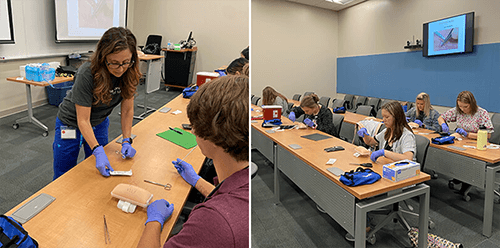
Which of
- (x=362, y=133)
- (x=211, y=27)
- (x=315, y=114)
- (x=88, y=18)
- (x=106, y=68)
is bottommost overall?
(x=362, y=133)

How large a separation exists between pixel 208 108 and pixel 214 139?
6cm

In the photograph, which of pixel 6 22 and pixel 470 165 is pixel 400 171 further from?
pixel 6 22

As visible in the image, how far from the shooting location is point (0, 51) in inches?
23.6

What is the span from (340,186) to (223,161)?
4.28 feet

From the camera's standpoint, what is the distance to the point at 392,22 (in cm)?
251

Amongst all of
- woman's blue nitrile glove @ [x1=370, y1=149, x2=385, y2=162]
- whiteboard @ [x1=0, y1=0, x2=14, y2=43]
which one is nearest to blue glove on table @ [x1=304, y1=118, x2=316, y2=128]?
woman's blue nitrile glove @ [x1=370, y1=149, x2=385, y2=162]

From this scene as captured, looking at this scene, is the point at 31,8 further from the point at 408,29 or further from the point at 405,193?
the point at 408,29

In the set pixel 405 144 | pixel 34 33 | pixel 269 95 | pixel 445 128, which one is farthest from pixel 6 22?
pixel 445 128

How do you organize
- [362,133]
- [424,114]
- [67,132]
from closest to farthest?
[67,132] < [362,133] < [424,114]

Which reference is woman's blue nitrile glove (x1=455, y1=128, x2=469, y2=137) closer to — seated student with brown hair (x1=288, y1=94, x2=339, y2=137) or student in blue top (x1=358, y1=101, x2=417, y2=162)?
student in blue top (x1=358, y1=101, x2=417, y2=162)

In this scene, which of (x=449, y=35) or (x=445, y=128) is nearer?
(x=449, y=35)

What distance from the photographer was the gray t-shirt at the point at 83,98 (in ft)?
2.78

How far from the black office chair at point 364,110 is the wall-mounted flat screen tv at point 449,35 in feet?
2.49

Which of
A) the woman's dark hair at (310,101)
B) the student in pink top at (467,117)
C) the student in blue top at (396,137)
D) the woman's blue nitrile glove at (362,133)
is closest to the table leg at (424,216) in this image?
the student in blue top at (396,137)
